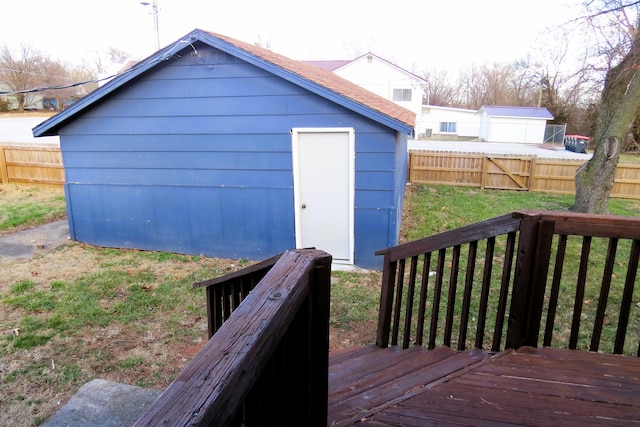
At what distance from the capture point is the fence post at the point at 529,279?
2.33m

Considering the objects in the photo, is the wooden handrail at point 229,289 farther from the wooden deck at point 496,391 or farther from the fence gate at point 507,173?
the fence gate at point 507,173

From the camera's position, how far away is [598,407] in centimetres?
195

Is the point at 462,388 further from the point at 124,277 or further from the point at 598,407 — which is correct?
the point at 124,277

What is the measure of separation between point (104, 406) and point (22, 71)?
43.8m

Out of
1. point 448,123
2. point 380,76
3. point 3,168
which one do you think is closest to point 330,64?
point 380,76

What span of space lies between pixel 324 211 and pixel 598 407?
5667 mm

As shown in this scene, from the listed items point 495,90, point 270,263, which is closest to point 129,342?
point 270,263

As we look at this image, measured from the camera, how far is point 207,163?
769cm

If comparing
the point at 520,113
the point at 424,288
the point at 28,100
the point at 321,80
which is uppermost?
the point at 28,100

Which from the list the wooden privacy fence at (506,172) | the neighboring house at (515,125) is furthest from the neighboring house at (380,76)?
the wooden privacy fence at (506,172)

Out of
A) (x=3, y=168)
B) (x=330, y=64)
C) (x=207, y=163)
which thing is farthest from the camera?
(x=330, y=64)

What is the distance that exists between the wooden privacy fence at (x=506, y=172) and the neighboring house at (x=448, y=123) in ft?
90.9

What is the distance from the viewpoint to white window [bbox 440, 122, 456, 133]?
43.1 m

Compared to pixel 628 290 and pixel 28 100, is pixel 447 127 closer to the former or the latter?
pixel 28 100
